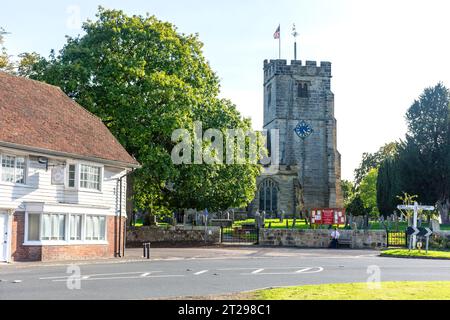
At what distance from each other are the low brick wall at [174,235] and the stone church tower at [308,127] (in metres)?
38.5

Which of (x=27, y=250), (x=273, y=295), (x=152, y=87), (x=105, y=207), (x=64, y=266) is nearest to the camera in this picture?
(x=273, y=295)

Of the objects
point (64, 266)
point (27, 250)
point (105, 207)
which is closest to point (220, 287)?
point (64, 266)

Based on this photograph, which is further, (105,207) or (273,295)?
(105,207)

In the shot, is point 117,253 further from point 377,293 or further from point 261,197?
point 261,197

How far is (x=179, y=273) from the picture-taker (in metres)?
23.1

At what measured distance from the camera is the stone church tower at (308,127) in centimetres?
8806

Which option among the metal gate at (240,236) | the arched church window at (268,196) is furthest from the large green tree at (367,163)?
the metal gate at (240,236)

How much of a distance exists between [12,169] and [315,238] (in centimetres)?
2395

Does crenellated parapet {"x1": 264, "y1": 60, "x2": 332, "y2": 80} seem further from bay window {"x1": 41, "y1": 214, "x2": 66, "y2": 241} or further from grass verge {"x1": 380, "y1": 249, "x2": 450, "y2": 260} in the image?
bay window {"x1": 41, "y1": 214, "x2": 66, "y2": 241}

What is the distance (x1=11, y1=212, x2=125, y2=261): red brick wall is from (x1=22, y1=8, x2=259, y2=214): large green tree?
352 inches

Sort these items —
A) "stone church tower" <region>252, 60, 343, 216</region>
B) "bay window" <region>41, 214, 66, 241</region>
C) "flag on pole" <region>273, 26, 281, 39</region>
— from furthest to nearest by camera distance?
"stone church tower" <region>252, 60, 343, 216</region>, "flag on pole" <region>273, 26, 281, 39</region>, "bay window" <region>41, 214, 66, 241</region>

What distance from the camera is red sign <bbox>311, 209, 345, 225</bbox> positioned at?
49094 millimetres

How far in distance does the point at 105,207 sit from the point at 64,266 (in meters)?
7.06

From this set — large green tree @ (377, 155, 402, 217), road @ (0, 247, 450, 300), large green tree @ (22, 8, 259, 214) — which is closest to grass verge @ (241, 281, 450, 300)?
road @ (0, 247, 450, 300)
